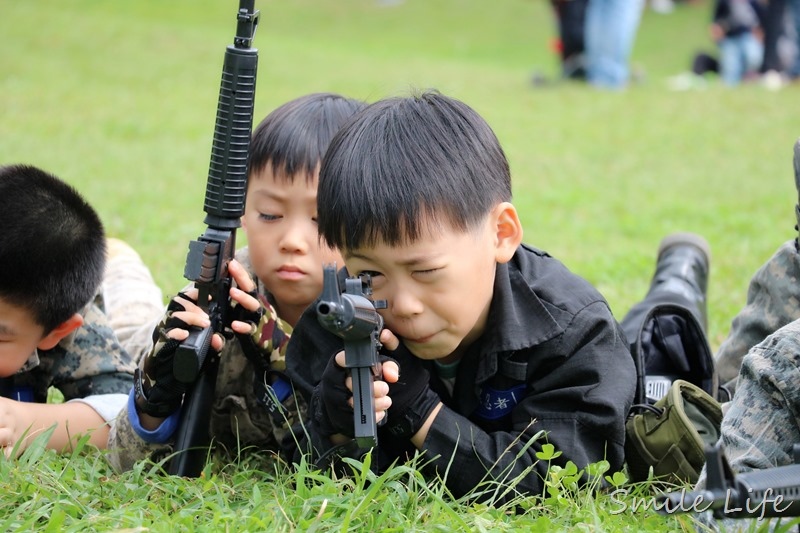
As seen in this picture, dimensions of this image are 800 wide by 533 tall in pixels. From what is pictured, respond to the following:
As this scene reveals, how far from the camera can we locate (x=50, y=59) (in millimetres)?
16312

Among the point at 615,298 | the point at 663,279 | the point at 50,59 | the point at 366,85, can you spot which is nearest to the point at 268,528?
the point at 663,279

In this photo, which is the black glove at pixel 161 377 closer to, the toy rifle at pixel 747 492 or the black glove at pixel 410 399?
the black glove at pixel 410 399

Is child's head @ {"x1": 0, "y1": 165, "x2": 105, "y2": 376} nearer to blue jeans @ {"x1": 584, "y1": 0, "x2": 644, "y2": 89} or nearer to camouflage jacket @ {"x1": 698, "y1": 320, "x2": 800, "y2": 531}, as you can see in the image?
camouflage jacket @ {"x1": 698, "y1": 320, "x2": 800, "y2": 531}

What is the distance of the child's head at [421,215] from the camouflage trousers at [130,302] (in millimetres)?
1985

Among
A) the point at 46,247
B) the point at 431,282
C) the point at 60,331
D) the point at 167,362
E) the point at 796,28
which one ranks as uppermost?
the point at 796,28

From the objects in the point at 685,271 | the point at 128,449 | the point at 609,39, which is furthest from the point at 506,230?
the point at 609,39

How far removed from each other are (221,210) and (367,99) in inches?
46.3

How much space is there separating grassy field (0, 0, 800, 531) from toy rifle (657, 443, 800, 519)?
0.55 meters

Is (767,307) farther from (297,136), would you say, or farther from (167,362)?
(167,362)

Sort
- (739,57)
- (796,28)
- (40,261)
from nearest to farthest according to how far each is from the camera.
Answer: (40,261)
(796,28)
(739,57)

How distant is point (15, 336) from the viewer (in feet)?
12.0

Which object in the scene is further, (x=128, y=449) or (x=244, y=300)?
(x=128, y=449)

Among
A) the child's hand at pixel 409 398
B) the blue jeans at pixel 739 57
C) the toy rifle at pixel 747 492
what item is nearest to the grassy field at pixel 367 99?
the child's hand at pixel 409 398

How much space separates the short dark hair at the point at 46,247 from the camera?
359 cm
